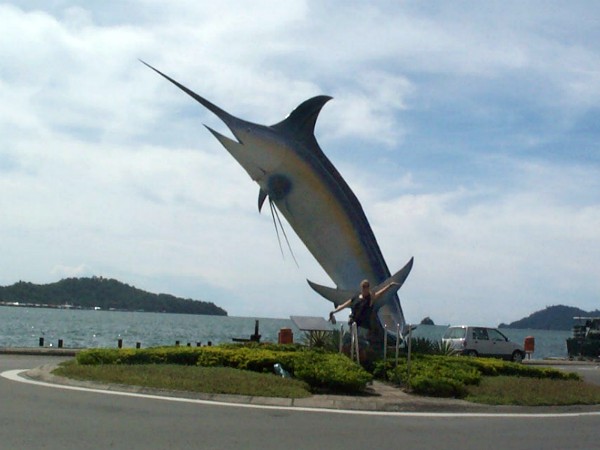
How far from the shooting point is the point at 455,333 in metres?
32.7

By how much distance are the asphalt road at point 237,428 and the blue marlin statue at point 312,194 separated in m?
8.53

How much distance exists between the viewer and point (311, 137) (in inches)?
790

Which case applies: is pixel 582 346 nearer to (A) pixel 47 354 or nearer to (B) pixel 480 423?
(A) pixel 47 354

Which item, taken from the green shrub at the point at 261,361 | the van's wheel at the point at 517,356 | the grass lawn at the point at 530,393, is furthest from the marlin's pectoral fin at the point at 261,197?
the van's wheel at the point at 517,356

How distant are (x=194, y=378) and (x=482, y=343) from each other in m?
20.9

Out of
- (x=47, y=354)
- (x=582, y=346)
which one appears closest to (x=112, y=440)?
(x=47, y=354)

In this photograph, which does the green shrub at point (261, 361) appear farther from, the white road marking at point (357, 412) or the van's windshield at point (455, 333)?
the van's windshield at point (455, 333)

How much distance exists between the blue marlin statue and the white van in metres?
12.0

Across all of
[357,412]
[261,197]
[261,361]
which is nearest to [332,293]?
[261,197]

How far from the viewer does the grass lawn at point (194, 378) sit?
12555mm

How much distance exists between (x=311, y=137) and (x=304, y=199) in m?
1.53

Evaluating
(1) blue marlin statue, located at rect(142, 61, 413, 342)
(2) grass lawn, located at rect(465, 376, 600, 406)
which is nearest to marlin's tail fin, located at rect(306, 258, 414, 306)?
(1) blue marlin statue, located at rect(142, 61, 413, 342)

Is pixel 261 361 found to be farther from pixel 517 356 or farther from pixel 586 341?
pixel 586 341

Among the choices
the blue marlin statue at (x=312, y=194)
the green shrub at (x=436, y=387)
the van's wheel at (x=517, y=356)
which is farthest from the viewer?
the van's wheel at (x=517, y=356)
